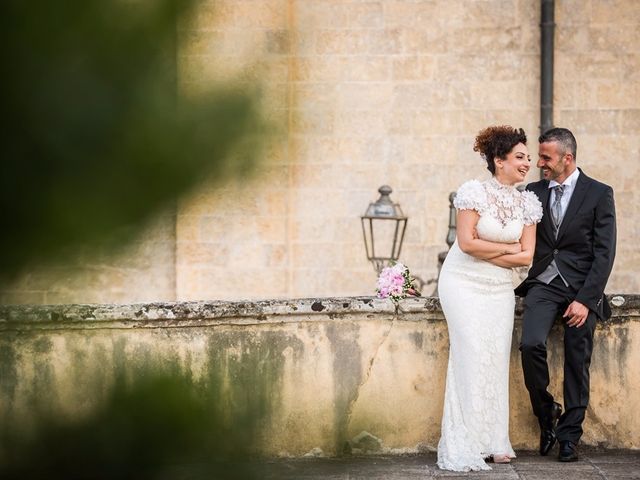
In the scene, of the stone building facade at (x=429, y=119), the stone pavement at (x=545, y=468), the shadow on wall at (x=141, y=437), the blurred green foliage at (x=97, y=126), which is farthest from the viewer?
the stone building facade at (x=429, y=119)

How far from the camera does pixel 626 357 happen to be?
220 inches

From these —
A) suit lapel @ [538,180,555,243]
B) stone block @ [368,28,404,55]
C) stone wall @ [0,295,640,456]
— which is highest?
stone block @ [368,28,404,55]

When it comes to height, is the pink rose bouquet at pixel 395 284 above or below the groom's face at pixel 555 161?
below

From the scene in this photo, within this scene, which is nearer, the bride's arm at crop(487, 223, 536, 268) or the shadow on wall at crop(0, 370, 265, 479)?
the shadow on wall at crop(0, 370, 265, 479)

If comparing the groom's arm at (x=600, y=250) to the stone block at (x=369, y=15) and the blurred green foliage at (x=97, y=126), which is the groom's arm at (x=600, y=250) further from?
the stone block at (x=369, y=15)

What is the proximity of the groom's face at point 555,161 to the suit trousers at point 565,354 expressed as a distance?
1.58 feet

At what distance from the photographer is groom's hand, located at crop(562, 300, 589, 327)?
525 centimetres

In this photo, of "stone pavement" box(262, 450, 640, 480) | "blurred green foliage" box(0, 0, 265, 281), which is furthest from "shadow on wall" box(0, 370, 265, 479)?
"stone pavement" box(262, 450, 640, 480)

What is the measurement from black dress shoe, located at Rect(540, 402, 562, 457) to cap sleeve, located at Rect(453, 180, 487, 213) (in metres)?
0.99

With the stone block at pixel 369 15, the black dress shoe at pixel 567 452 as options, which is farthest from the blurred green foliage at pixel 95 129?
the stone block at pixel 369 15

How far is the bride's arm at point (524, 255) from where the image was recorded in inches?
207

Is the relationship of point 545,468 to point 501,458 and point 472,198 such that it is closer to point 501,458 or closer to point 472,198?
point 501,458

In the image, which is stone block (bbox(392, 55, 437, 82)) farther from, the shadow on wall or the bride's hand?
the shadow on wall

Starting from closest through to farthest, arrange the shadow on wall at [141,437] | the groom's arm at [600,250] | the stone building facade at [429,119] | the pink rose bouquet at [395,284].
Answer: the shadow on wall at [141,437] → the groom's arm at [600,250] → the pink rose bouquet at [395,284] → the stone building facade at [429,119]
